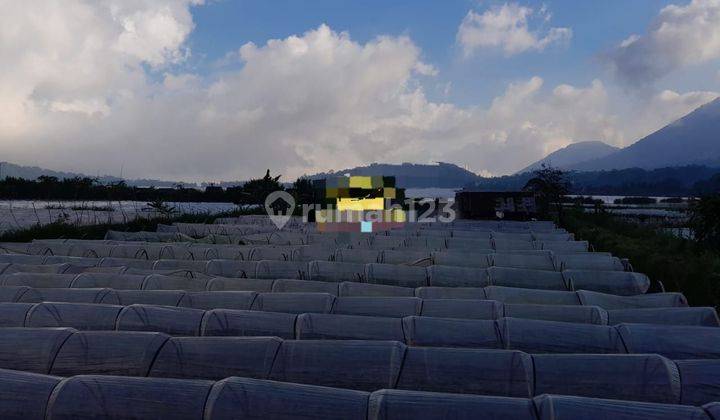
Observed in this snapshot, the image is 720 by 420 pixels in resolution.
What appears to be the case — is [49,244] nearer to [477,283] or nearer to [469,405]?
[477,283]

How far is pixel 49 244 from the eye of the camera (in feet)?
31.2

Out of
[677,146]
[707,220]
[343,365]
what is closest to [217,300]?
[343,365]

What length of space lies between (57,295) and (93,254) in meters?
4.12

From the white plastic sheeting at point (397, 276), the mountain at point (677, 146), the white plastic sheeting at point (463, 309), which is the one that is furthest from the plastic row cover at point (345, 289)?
the mountain at point (677, 146)

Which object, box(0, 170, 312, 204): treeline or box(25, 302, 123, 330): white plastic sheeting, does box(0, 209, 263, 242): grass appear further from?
box(25, 302, 123, 330): white plastic sheeting

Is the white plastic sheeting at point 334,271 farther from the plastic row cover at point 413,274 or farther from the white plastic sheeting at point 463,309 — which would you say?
the white plastic sheeting at point 463,309

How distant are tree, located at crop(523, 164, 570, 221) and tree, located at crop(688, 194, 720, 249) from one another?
9961 millimetres

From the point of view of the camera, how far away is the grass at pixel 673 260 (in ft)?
22.7

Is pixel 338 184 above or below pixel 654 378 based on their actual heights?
above

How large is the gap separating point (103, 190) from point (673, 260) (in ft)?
63.1

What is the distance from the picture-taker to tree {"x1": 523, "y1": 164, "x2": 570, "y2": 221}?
21.8 m

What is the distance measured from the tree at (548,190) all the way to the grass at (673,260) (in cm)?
733

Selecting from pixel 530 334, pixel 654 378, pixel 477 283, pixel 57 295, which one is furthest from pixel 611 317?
pixel 57 295
